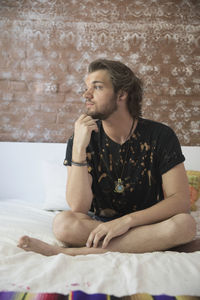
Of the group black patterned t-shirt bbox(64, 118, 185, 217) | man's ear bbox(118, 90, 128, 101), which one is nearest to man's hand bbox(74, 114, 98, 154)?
black patterned t-shirt bbox(64, 118, 185, 217)

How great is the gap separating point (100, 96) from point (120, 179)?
0.46 m

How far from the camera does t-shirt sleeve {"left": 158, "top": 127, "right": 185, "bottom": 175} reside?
1.44 m

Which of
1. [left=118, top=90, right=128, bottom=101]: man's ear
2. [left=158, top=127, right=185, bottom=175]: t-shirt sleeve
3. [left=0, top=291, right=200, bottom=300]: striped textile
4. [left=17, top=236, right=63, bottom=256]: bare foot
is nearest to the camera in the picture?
[left=0, top=291, right=200, bottom=300]: striped textile

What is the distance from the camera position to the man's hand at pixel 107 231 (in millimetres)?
1190

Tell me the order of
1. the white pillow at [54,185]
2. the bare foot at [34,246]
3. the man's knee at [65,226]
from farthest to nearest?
1. the white pillow at [54,185]
2. the man's knee at [65,226]
3. the bare foot at [34,246]

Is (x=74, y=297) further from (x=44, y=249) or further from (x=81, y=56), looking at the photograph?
(x=81, y=56)

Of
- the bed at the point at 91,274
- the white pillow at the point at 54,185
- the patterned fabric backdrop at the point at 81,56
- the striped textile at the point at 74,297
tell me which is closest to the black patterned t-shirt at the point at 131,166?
the bed at the point at 91,274

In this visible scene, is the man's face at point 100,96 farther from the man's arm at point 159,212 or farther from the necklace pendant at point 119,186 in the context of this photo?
the man's arm at point 159,212

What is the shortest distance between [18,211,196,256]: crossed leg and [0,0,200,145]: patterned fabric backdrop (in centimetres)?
145

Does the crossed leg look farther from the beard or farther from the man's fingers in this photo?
the beard

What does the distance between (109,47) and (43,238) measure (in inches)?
70.6

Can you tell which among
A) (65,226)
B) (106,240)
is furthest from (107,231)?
(65,226)

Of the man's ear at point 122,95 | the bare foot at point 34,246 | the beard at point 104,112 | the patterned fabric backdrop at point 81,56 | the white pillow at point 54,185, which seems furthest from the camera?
the patterned fabric backdrop at point 81,56

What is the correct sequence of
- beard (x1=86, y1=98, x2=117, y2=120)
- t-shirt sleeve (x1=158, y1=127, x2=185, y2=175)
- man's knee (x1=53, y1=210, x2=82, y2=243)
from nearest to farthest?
man's knee (x1=53, y1=210, x2=82, y2=243) → t-shirt sleeve (x1=158, y1=127, x2=185, y2=175) → beard (x1=86, y1=98, x2=117, y2=120)
